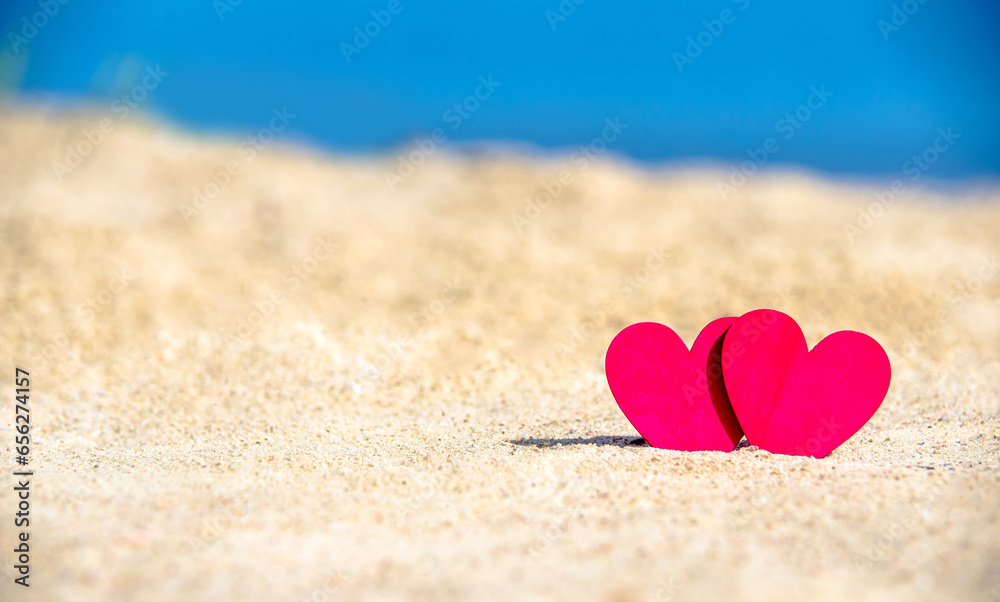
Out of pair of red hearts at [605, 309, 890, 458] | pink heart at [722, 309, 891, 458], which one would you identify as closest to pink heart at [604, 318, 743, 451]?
pair of red hearts at [605, 309, 890, 458]

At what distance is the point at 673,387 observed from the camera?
403 cm

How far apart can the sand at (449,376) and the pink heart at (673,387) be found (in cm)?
19

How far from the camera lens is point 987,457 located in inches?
155

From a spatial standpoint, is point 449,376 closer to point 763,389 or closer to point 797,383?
point 763,389

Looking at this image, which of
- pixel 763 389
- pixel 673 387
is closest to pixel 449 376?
pixel 673 387

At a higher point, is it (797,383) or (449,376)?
(449,376)

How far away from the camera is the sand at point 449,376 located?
2.68 metres

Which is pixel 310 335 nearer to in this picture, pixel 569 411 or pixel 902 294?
pixel 569 411

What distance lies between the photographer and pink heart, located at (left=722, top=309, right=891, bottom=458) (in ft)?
12.8

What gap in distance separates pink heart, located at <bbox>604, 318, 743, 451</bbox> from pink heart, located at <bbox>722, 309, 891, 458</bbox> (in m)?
0.11

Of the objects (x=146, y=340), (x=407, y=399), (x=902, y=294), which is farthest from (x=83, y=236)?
(x=902, y=294)

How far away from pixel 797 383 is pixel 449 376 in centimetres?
315

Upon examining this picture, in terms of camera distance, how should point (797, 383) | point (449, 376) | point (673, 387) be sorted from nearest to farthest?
point (797, 383) → point (673, 387) → point (449, 376)

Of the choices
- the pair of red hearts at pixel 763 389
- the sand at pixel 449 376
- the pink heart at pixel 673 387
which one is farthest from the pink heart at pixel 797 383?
the sand at pixel 449 376
